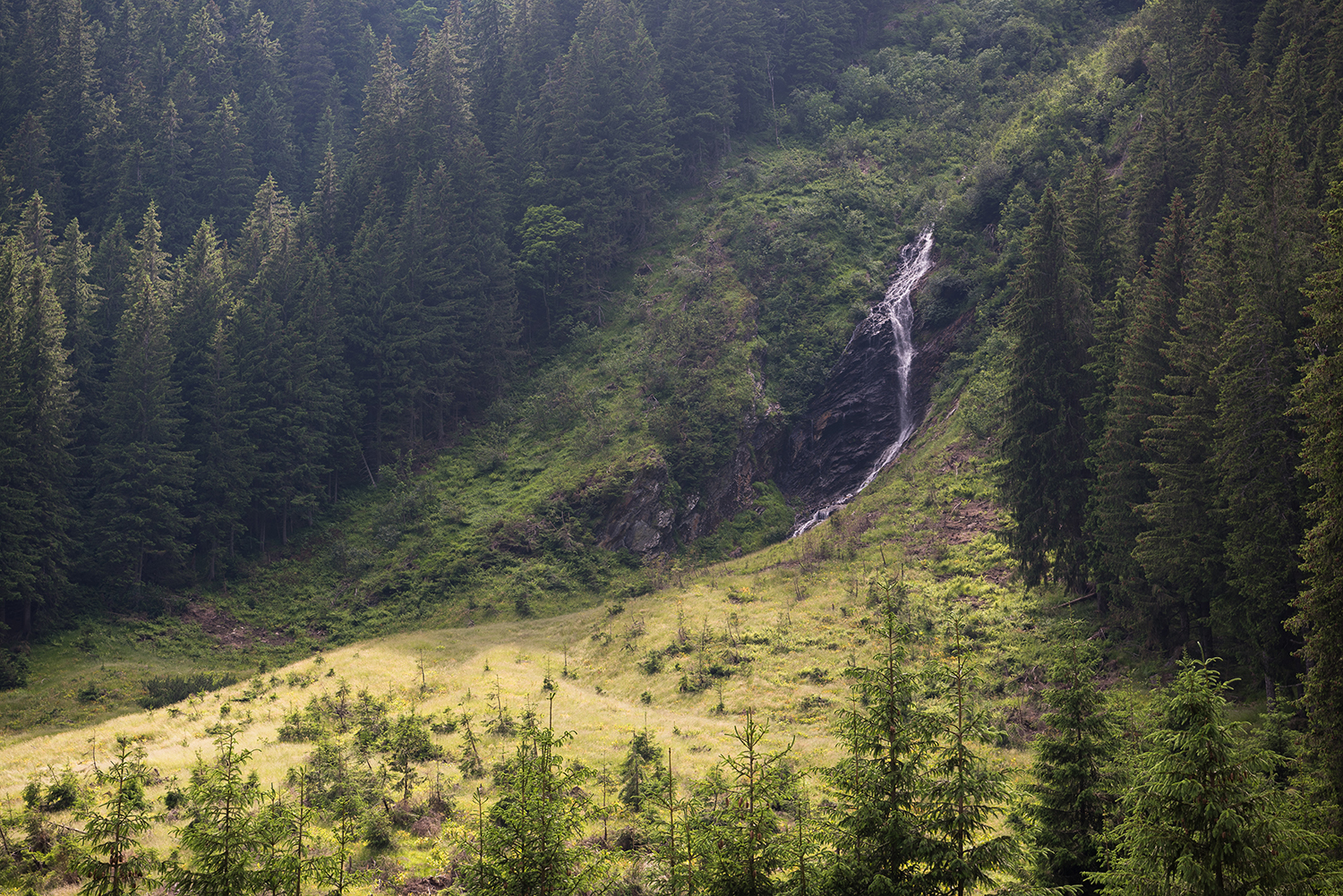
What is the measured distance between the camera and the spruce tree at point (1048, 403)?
3203cm

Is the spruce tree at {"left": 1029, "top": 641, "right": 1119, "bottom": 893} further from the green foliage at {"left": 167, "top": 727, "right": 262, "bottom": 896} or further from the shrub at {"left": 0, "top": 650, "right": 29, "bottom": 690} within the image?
the shrub at {"left": 0, "top": 650, "right": 29, "bottom": 690}

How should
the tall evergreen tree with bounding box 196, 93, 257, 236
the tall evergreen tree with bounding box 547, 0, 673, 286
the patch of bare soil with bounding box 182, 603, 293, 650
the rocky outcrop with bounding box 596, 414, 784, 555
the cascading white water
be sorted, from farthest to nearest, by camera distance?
the tall evergreen tree with bounding box 196, 93, 257, 236
the tall evergreen tree with bounding box 547, 0, 673, 286
the cascading white water
the rocky outcrop with bounding box 596, 414, 784, 555
the patch of bare soil with bounding box 182, 603, 293, 650

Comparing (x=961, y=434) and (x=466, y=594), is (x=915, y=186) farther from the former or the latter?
(x=466, y=594)

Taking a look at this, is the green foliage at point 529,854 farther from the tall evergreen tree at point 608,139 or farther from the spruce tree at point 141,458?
the tall evergreen tree at point 608,139

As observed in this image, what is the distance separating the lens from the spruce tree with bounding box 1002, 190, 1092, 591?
105 feet

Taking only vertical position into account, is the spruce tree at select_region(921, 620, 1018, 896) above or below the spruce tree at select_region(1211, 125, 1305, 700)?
below

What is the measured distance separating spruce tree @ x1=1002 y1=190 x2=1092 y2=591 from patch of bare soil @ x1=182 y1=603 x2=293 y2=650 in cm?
3684

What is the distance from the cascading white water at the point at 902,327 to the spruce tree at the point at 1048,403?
17928mm

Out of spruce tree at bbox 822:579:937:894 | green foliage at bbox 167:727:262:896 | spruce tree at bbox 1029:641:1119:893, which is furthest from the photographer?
spruce tree at bbox 1029:641:1119:893

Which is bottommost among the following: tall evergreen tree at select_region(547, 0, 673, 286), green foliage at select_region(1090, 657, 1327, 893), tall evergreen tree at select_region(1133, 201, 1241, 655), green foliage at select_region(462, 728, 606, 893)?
A: green foliage at select_region(462, 728, 606, 893)

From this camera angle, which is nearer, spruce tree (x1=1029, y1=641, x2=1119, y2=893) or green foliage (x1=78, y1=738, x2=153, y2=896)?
green foliage (x1=78, y1=738, x2=153, y2=896)

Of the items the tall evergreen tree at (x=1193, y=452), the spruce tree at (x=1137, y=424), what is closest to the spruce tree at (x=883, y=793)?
the tall evergreen tree at (x=1193, y=452)

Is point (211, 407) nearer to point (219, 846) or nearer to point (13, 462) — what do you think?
point (13, 462)

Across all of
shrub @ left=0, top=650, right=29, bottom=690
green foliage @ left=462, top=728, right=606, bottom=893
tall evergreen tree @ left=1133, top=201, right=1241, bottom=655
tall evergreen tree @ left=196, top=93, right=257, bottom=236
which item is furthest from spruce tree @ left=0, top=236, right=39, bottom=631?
tall evergreen tree @ left=1133, top=201, right=1241, bottom=655
